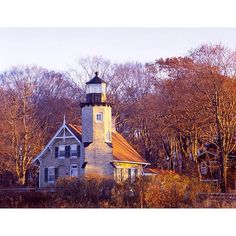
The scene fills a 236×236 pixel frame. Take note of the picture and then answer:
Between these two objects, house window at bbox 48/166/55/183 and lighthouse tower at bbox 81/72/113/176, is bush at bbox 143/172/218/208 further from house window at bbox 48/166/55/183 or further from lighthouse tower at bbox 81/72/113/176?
house window at bbox 48/166/55/183

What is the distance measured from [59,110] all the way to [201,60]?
14.5 feet

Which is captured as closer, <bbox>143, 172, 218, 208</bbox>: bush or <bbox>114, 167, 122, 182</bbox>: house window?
<bbox>143, 172, 218, 208</bbox>: bush

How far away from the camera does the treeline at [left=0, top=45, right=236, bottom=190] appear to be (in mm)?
20062

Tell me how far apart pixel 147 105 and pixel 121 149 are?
4.83 feet

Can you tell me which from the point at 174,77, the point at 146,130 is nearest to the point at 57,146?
the point at 146,130

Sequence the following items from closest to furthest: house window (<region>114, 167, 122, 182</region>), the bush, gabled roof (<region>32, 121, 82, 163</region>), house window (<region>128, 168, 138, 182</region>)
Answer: the bush
house window (<region>128, 168, 138, 182</region>)
house window (<region>114, 167, 122, 182</region>)
gabled roof (<region>32, 121, 82, 163</region>)

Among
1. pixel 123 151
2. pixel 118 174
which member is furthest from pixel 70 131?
pixel 118 174

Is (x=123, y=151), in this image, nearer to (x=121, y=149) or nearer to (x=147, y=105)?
(x=121, y=149)

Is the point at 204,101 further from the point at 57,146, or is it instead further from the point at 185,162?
the point at 57,146

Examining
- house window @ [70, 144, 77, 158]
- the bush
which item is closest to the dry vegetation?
the bush

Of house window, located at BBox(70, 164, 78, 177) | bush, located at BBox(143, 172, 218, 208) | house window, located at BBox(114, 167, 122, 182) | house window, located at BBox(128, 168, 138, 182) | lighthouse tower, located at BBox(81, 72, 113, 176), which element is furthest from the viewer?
lighthouse tower, located at BBox(81, 72, 113, 176)

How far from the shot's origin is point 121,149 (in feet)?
66.5

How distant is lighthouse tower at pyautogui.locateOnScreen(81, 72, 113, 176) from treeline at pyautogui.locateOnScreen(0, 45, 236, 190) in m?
0.23

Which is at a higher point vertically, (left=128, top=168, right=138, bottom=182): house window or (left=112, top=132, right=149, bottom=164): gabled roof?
(left=112, top=132, right=149, bottom=164): gabled roof
